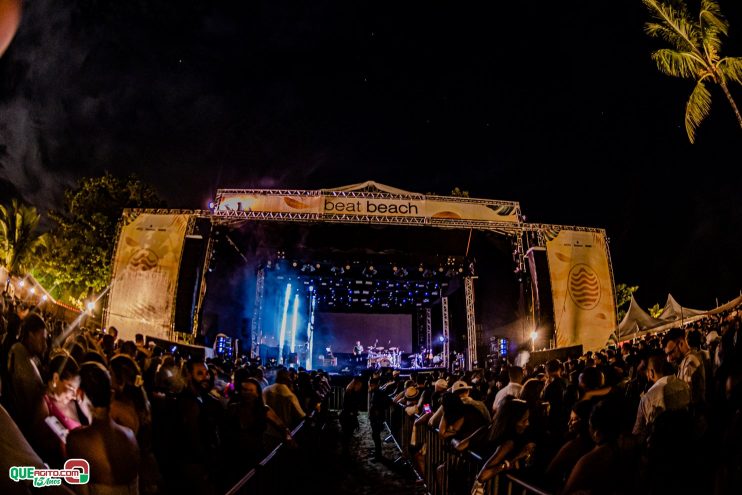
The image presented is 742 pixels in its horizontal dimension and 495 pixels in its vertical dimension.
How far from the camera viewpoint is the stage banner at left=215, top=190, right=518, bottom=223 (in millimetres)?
16375

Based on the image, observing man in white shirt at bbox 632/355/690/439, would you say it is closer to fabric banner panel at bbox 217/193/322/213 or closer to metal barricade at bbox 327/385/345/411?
fabric banner panel at bbox 217/193/322/213

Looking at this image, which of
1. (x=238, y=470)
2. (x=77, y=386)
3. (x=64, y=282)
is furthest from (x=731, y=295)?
(x=64, y=282)

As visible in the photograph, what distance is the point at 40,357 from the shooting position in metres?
3.86

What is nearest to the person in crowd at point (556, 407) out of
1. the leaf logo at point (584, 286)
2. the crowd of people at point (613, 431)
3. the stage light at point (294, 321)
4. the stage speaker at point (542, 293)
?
the crowd of people at point (613, 431)

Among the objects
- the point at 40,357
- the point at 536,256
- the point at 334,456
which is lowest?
the point at 334,456

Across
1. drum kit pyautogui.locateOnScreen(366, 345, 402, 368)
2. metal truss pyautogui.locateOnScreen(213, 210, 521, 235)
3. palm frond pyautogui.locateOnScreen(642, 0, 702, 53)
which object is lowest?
drum kit pyautogui.locateOnScreen(366, 345, 402, 368)

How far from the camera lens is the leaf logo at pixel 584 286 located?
53.9ft

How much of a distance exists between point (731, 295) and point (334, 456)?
93.8ft

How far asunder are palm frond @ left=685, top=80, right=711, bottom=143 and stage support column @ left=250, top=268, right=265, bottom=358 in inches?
658

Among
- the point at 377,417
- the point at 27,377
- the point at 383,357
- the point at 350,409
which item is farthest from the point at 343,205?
the point at 383,357

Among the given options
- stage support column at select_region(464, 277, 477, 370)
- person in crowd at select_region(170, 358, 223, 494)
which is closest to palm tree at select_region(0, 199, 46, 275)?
stage support column at select_region(464, 277, 477, 370)

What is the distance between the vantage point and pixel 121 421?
3.52 m

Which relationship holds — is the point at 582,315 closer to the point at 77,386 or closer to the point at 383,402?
the point at 383,402

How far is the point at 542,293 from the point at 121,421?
15236 millimetres
